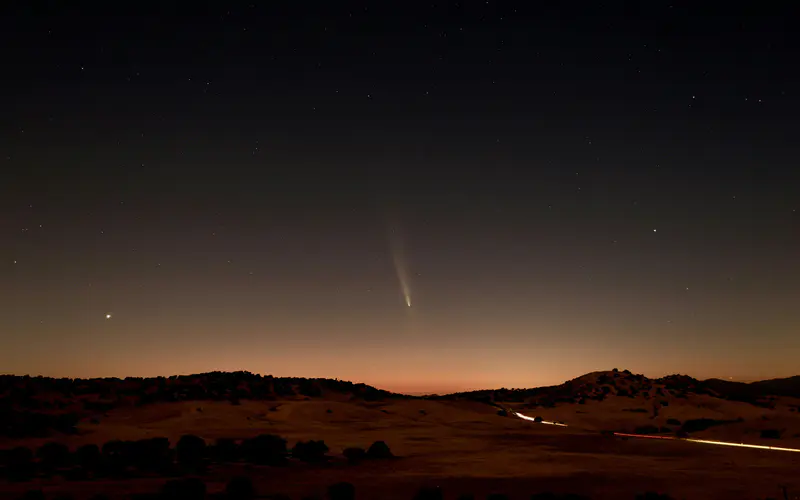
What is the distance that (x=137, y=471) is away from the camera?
21.6 m

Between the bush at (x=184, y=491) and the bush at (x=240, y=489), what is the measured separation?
0.84 meters

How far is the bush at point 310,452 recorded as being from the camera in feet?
82.4

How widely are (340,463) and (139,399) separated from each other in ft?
96.4

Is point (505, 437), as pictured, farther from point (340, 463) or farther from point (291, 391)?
point (291, 391)

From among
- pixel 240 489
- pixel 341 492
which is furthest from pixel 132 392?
pixel 341 492

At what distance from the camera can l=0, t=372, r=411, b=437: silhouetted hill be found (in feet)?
139

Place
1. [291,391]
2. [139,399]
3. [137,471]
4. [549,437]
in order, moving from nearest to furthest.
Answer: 1. [137,471]
2. [549,437]
3. [139,399]
4. [291,391]

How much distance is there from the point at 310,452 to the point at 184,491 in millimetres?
9390

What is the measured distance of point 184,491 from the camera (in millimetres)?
16703

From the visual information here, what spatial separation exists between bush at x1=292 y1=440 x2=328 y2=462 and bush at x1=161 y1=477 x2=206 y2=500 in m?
8.37

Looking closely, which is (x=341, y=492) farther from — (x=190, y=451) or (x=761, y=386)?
(x=761, y=386)

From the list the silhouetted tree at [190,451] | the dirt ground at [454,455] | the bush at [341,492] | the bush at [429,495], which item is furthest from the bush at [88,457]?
the bush at [429,495]

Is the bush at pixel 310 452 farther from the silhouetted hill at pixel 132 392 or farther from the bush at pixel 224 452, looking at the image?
the silhouetted hill at pixel 132 392

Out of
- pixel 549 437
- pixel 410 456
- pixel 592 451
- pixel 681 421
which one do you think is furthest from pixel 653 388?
pixel 410 456
